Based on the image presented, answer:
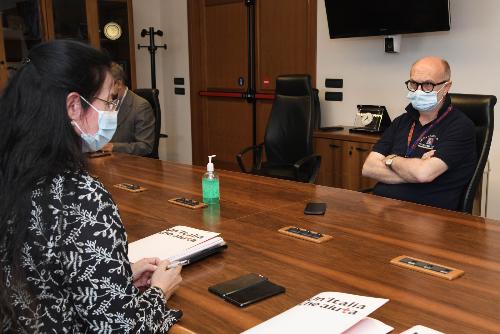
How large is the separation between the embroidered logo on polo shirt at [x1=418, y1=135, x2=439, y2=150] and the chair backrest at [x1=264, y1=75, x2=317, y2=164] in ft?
3.49

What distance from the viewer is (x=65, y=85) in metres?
1.07

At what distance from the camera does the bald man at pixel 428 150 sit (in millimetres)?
2531

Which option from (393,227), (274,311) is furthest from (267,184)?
(274,311)

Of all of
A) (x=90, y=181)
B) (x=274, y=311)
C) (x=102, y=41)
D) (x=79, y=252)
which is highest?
→ (x=102, y=41)

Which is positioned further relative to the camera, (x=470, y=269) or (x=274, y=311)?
(x=470, y=269)

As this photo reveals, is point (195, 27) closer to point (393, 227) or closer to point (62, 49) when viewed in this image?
point (393, 227)

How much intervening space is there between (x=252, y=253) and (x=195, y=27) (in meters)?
4.75

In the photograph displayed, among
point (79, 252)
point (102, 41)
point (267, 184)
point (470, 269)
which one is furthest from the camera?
point (102, 41)

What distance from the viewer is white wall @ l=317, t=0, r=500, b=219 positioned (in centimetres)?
370

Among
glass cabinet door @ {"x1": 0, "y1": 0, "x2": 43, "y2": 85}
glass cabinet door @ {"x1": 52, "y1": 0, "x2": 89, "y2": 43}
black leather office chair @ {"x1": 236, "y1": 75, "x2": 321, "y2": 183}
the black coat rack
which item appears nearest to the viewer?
black leather office chair @ {"x1": 236, "y1": 75, "x2": 321, "y2": 183}

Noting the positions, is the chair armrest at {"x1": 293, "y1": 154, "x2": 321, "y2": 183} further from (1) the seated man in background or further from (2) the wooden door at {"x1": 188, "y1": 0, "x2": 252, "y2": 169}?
(2) the wooden door at {"x1": 188, "y1": 0, "x2": 252, "y2": 169}

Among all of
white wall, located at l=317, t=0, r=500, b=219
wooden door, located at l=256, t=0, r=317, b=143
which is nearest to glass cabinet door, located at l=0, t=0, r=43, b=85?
wooden door, located at l=256, t=0, r=317, b=143

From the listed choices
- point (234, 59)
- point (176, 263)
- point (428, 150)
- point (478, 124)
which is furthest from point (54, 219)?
point (234, 59)

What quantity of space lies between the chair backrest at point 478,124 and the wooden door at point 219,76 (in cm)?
308
